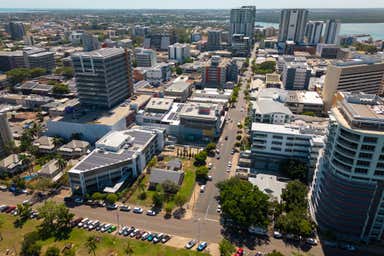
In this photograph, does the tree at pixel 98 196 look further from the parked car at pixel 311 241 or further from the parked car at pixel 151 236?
the parked car at pixel 311 241

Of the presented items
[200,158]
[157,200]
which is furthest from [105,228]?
[200,158]

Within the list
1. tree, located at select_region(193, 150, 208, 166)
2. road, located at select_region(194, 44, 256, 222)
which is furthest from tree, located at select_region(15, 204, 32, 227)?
tree, located at select_region(193, 150, 208, 166)

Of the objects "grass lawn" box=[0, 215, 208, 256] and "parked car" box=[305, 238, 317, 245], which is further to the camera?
"parked car" box=[305, 238, 317, 245]

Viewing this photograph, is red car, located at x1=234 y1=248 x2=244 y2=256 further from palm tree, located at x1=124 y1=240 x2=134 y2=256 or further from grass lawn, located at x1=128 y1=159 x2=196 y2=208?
palm tree, located at x1=124 y1=240 x2=134 y2=256

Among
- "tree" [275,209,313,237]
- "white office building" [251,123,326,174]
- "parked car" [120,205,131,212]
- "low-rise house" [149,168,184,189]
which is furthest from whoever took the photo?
"white office building" [251,123,326,174]

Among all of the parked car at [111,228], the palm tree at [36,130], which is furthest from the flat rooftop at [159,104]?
the parked car at [111,228]

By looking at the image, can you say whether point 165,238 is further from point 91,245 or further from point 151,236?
point 91,245

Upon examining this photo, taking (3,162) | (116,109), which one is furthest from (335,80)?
(3,162)
